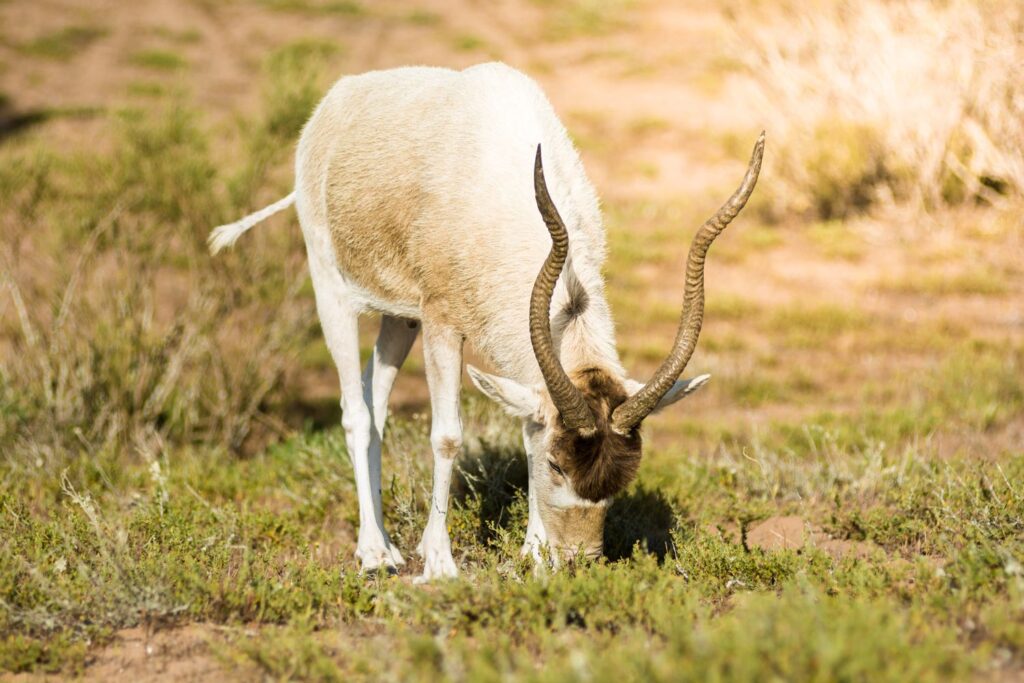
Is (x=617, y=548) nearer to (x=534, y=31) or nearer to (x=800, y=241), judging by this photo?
(x=800, y=241)

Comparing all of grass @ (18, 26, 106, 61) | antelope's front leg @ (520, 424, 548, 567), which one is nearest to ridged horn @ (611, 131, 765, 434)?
antelope's front leg @ (520, 424, 548, 567)

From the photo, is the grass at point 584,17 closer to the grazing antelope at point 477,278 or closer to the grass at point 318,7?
the grass at point 318,7

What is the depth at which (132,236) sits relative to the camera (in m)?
8.37

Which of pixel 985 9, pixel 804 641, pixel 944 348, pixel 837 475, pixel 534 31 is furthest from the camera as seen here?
pixel 534 31

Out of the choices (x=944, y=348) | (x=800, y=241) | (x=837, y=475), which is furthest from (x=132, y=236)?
(x=800, y=241)

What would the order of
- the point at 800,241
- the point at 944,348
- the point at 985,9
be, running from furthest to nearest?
the point at 800,241 < the point at 985,9 < the point at 944,348

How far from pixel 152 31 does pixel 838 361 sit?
1963 centimetres

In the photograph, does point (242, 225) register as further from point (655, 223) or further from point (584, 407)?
point (655, 223)

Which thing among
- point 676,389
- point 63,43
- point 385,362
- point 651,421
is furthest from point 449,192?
point 63,43

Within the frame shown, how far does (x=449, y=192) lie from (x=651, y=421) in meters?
4.21

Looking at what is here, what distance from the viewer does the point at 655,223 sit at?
14602 mm

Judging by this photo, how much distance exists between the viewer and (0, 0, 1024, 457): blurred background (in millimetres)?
8133

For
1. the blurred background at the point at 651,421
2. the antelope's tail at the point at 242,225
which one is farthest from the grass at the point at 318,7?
the antelope's tail at the point at 242,225

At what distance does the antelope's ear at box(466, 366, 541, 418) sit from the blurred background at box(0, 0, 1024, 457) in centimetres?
389
